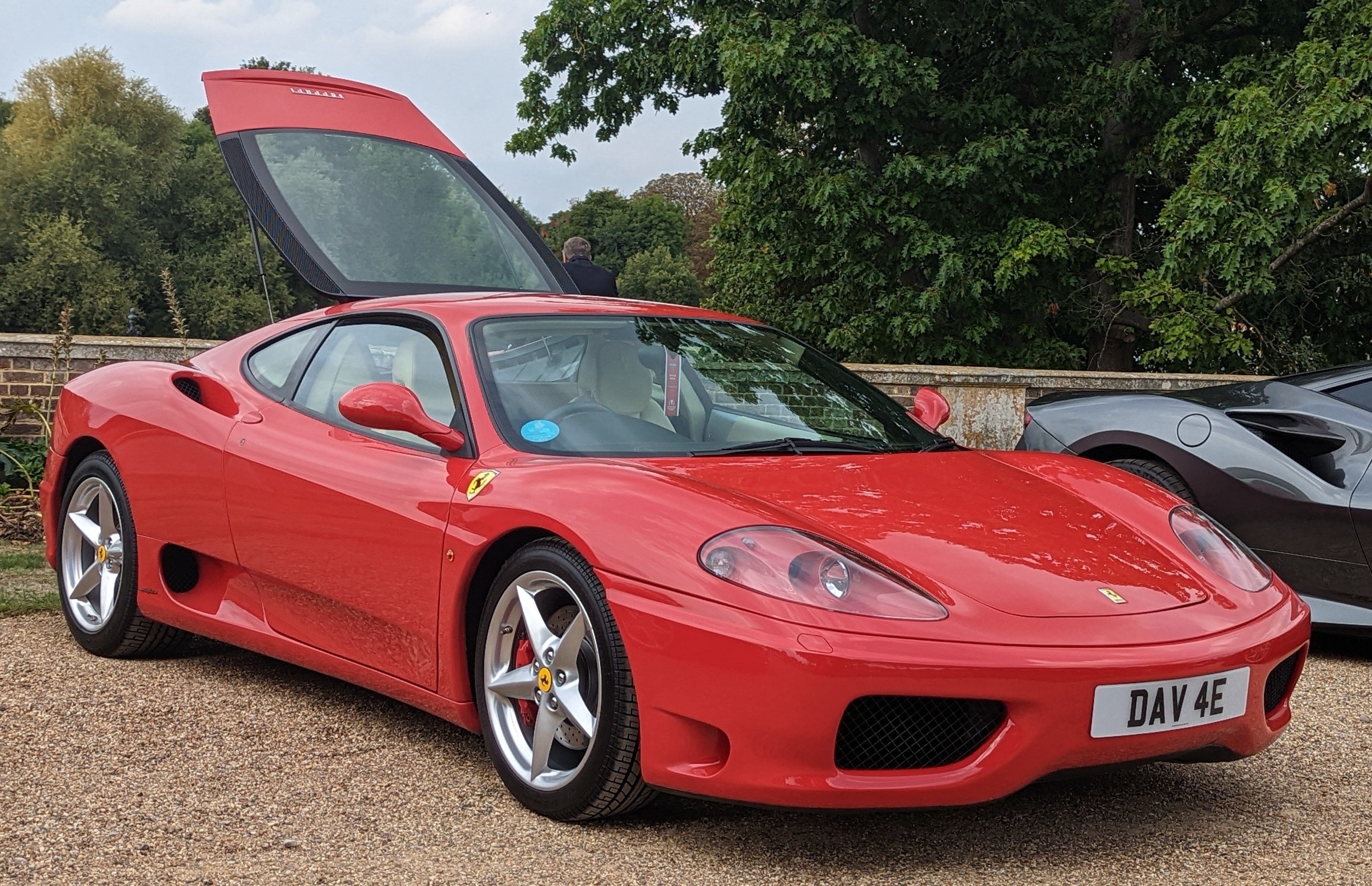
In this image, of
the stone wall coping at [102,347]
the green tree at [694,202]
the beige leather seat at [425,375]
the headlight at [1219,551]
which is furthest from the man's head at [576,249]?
the green tree at [694,202]

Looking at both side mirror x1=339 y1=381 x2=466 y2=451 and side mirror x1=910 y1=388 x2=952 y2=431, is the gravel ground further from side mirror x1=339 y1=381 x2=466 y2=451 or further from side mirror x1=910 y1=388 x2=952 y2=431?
side mirror x1=910 y1=388 x2=952 y2=431

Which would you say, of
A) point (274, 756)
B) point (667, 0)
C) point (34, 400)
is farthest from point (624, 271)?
point (274, 756)

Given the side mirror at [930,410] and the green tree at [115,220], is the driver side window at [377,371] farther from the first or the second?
the green tree at [115,220]

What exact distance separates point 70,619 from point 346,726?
1521 millimetres

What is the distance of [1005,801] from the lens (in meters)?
3.41

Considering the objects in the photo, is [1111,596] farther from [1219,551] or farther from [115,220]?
[115,220]

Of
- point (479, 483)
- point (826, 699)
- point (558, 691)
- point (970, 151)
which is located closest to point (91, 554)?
point (479, 483)

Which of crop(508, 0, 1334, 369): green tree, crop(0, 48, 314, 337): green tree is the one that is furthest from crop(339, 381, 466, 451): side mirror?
crop(0, 48, 314, 337): green tree

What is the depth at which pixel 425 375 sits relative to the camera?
3893 mm

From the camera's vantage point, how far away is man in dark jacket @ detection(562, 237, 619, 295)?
9.25 m

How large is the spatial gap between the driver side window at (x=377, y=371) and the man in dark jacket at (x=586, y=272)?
433 cm

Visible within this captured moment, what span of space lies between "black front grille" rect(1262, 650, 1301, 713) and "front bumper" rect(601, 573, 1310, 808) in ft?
1.54

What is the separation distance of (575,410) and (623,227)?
3312 inches

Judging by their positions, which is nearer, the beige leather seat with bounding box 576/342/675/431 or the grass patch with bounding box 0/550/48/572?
the beige leather seat with bounding box 576/342/675/431
